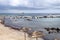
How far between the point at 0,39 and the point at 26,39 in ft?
12.7

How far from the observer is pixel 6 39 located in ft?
90.2

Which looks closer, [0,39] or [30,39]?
[0,39]

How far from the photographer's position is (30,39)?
1147 inches

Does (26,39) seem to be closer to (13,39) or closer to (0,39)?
(13,39)

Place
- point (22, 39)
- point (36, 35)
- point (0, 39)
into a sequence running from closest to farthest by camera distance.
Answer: point (36, 35)
point (0, 39)
point (22, 39)

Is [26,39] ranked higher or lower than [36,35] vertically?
lower

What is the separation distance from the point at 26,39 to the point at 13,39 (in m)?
2.04

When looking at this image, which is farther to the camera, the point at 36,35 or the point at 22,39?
the point at 22,39

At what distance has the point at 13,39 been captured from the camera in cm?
2798

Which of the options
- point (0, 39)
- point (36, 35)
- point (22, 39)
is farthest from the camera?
point (22, 39)

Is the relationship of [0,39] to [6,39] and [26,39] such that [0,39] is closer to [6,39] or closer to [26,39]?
[6,39]

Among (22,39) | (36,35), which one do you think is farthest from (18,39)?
(36,35)

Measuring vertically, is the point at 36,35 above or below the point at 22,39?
above

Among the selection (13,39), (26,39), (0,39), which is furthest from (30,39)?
(0,39)
